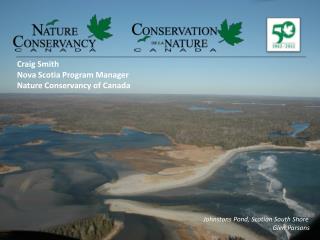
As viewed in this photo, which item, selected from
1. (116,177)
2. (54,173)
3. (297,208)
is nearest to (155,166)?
(116,177)

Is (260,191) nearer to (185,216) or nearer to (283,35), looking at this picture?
(185,216)

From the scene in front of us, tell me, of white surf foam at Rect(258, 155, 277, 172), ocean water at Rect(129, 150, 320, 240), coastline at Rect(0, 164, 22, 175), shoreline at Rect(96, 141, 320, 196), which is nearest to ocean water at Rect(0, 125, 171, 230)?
coastline at Rect(0, 164, 22, 175)

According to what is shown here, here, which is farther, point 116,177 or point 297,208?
point 116,177

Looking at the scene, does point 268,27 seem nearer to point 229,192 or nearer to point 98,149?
point 229,192

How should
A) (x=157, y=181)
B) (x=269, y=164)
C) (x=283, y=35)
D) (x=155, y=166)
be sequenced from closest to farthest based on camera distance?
(x=283, y=35) < (x=157, y=181) < (x=155, y=166) < (x=269, y=164)

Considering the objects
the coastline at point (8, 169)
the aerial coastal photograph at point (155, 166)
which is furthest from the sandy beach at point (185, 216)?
the coastline at point (8, 169)

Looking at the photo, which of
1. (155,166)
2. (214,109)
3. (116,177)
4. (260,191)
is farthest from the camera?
(214,109)

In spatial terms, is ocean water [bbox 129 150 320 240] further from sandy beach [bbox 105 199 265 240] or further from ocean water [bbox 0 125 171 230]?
ocean water [bbox 0 125 171 230]
